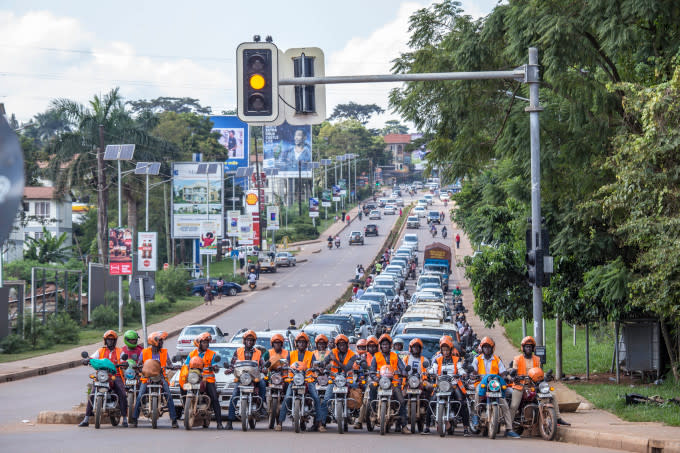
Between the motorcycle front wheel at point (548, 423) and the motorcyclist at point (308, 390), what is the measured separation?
3.45 metres

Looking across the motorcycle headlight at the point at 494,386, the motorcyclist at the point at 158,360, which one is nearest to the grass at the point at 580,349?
the motorcycle headlight at the point at 494,386

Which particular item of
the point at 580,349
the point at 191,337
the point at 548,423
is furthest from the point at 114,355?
the point at 580,349

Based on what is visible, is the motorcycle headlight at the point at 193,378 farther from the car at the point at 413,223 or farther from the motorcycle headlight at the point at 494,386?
the car at the point at 413,223

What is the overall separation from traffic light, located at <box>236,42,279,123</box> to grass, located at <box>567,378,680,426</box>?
8.43m

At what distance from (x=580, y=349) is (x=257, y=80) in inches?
959

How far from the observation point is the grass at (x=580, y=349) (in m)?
28.2

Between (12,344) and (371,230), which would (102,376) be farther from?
(371,230)

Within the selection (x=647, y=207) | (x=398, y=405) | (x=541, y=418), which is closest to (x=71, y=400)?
(x=398, y=405)

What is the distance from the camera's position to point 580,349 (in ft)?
112

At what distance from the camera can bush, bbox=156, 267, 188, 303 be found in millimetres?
58500

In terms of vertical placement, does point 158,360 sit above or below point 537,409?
above

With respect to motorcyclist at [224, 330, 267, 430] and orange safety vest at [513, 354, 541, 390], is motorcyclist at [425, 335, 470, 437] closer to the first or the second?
orange safety vest at [513, 354, 541, 390]

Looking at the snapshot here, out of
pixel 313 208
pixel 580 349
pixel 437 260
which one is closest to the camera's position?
pixel 580 349

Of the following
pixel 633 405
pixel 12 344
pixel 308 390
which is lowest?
pixel 12 344
